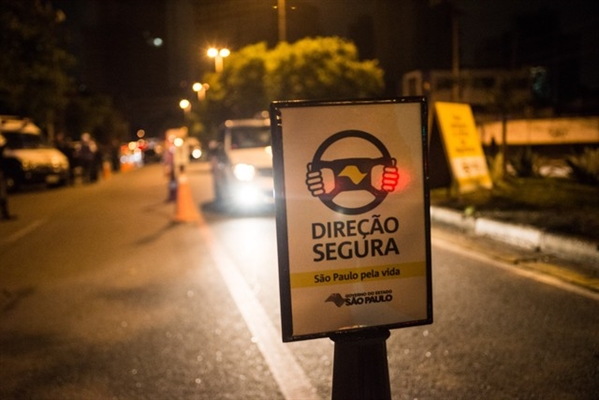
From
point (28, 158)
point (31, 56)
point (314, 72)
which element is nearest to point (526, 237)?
point (28, 158)

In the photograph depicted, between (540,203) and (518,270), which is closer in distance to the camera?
(518,270)

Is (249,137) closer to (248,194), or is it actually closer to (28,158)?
(248,194)

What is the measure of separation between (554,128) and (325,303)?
30395 mm

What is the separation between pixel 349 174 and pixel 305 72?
104 ft

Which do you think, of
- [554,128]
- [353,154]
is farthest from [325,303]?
[554,128]

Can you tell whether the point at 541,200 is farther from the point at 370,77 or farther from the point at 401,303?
the point at 370,77

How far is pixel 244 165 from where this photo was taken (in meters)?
14.6

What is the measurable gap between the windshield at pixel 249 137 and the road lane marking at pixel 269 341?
23.4ft

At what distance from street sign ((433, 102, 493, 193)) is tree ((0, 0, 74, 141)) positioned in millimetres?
15670

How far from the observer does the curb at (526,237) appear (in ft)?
25.9

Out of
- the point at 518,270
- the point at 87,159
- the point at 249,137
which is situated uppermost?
the point at 249,137

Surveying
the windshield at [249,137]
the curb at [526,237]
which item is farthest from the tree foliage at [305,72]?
the curb at [526,237]

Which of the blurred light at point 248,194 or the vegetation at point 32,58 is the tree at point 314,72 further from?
the blurred light at point 248,194

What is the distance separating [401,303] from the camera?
2986 mm
